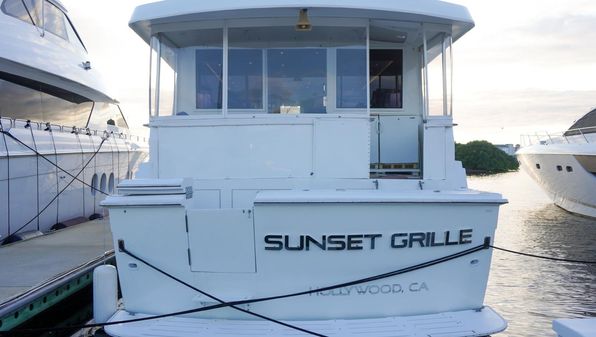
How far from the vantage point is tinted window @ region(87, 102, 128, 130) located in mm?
15310

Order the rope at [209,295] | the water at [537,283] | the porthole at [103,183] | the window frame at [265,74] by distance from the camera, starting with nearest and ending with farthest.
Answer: the rope at [209,295], the window frame at [265,74], the water at [537,283], the porthole at [103,183]

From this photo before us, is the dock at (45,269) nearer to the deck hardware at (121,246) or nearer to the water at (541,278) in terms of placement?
the deck hardware at (121,246)

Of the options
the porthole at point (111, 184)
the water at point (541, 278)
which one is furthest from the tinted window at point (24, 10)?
the water at point (541, 278)

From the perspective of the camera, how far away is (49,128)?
1127 cm

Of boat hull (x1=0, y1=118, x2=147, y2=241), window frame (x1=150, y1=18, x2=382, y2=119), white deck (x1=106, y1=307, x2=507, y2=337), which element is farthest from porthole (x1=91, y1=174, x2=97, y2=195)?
white deck (x1=106, y1=307, x2=507, y2=337)

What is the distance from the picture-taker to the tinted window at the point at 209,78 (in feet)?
21.2

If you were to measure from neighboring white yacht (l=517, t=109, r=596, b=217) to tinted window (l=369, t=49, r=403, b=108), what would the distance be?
1493 cm

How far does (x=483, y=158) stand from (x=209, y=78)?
7140cm

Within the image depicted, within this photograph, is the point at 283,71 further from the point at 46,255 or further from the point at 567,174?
the point at 567,174

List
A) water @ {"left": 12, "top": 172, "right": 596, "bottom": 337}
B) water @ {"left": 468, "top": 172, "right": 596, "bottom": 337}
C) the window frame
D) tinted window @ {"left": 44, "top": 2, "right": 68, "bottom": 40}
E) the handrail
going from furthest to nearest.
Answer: tinted window @ {"left": 44, "top": 2, "right": 68, "bottom": 40}, the handrail, water @ {"left": 468, "top": 172, "right": 596, "bottom": 337}, water @ {"left": 12, "top": 172, "right": 596, "bottom": 337}, the window frame

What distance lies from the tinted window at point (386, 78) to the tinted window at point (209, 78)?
78.7 inches

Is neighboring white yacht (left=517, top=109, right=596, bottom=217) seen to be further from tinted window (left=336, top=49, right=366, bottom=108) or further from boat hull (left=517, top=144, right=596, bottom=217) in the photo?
tinted window (left=336, top=49, right=366, bottom=108)

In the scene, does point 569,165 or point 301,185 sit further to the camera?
point 569,165

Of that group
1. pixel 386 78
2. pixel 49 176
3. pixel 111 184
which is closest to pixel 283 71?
pixel 386 78
